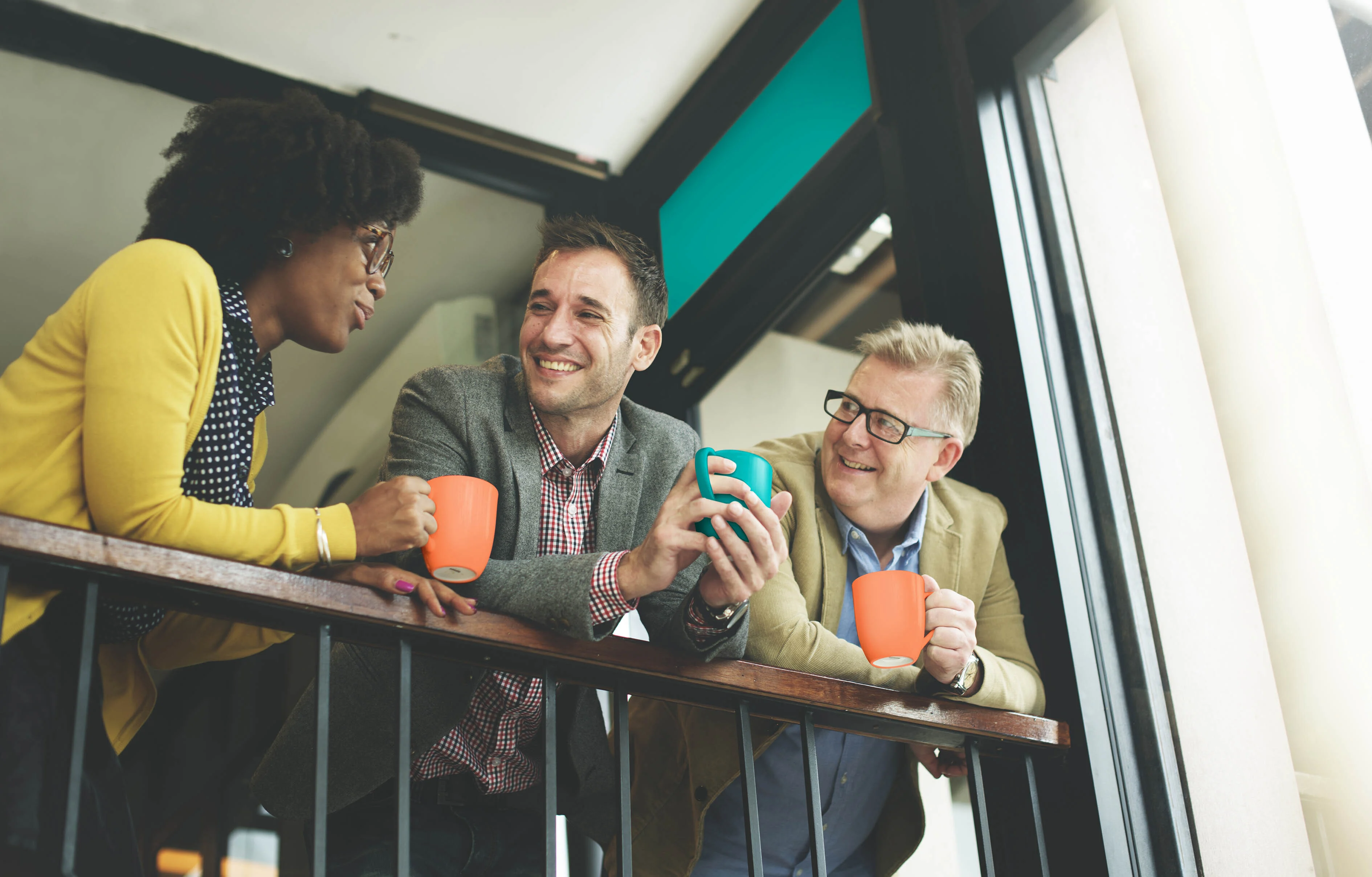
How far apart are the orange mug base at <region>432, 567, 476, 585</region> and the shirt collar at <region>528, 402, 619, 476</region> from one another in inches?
15.5

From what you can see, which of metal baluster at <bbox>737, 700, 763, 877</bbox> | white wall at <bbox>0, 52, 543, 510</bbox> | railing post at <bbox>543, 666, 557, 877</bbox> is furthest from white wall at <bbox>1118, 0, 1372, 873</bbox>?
white wall at <bbox>0, 52, 543, 510</bbox>

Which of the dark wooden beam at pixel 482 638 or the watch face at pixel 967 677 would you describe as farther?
the watch face at pixel 967 677

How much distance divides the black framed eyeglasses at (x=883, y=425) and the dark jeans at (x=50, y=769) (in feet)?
4.07

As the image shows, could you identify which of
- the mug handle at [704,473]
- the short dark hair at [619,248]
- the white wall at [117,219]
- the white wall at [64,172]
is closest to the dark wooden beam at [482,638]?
the mug handle at [704,473]

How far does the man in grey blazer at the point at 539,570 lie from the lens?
4.24 ft

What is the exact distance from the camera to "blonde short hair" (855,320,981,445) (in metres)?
1.99

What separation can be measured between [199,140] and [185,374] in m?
0.53

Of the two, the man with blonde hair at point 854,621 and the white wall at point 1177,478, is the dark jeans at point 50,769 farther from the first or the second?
the white wall at point 1177,478

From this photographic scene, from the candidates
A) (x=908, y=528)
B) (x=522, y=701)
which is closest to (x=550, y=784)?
(x=522, y=701)

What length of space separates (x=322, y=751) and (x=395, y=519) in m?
0.26

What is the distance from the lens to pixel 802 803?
5.96 feet

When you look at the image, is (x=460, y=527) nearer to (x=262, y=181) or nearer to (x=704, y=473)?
(x=704, y=473)

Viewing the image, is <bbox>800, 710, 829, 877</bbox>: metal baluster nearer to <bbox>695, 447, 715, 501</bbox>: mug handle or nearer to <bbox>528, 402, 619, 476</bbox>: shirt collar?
<bbox>695, 447, 715, 501</bbox>: mug handle

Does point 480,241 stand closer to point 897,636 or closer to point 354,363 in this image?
point 354,363
